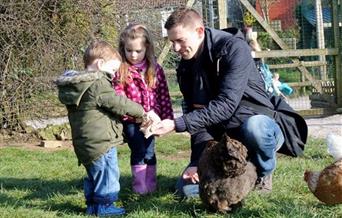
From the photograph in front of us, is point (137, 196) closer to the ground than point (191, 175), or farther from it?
closer to the ground

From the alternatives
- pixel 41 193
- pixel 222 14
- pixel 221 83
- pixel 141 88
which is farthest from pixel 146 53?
pixel 222 14

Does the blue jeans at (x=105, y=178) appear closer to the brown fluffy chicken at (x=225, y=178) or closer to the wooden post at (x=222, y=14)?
the brown fluffy chicken at (x=225, y=178)

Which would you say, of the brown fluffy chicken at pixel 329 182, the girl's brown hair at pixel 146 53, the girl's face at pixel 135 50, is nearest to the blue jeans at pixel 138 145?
the girl's brown hair at pixel 146 53

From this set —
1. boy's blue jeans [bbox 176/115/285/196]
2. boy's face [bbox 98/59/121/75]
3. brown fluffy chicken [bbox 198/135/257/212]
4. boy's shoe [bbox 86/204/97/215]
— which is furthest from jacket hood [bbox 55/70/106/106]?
boy's blue jeans [bbox 176/115/285/196]

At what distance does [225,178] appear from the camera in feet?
13.2

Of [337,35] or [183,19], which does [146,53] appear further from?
[337,35]

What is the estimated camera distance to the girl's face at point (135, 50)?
485 centimetres

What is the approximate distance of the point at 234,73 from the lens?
416cm

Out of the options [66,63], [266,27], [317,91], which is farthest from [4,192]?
[317,91]

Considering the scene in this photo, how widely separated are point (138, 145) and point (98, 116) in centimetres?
80

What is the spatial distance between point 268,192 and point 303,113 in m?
5.79

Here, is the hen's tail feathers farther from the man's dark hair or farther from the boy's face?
the boy's face

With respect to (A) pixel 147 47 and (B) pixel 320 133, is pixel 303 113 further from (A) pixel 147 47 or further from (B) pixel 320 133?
(A) pixel 147 47

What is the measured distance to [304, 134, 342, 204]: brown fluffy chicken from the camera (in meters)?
3.90
